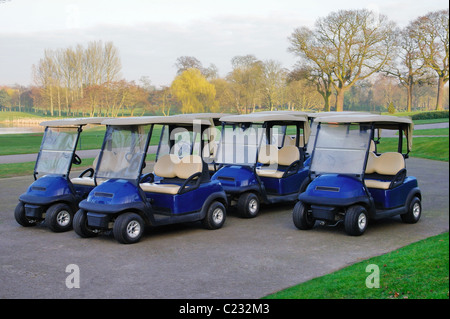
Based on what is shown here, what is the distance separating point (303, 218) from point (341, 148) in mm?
1365

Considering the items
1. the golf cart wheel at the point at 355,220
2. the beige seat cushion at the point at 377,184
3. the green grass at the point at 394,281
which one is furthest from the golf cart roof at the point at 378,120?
the green grass at the point at 394,281

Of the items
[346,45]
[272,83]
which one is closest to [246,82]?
[272,83]

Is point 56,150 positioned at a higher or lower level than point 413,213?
higher

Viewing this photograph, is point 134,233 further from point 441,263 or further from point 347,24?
point 347,24

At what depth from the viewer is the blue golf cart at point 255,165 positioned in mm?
9570

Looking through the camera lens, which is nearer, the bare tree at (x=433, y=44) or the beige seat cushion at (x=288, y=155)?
the beige seat cushion at (x=288, y=155)

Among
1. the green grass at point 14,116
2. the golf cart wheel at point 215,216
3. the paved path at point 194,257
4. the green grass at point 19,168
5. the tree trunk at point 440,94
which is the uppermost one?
the tree trunk at point 440,94

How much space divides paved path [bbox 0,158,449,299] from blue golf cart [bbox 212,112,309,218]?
497 millimetres

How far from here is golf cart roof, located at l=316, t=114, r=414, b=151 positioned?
823cm

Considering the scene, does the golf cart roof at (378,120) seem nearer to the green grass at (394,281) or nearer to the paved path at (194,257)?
the paved path at (194,257)

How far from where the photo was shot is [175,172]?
29.1 ft

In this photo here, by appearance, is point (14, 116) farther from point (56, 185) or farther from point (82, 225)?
point (82, 225)

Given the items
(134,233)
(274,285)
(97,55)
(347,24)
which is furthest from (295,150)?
(97,55)

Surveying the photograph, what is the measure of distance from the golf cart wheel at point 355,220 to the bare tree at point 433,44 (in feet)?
144
